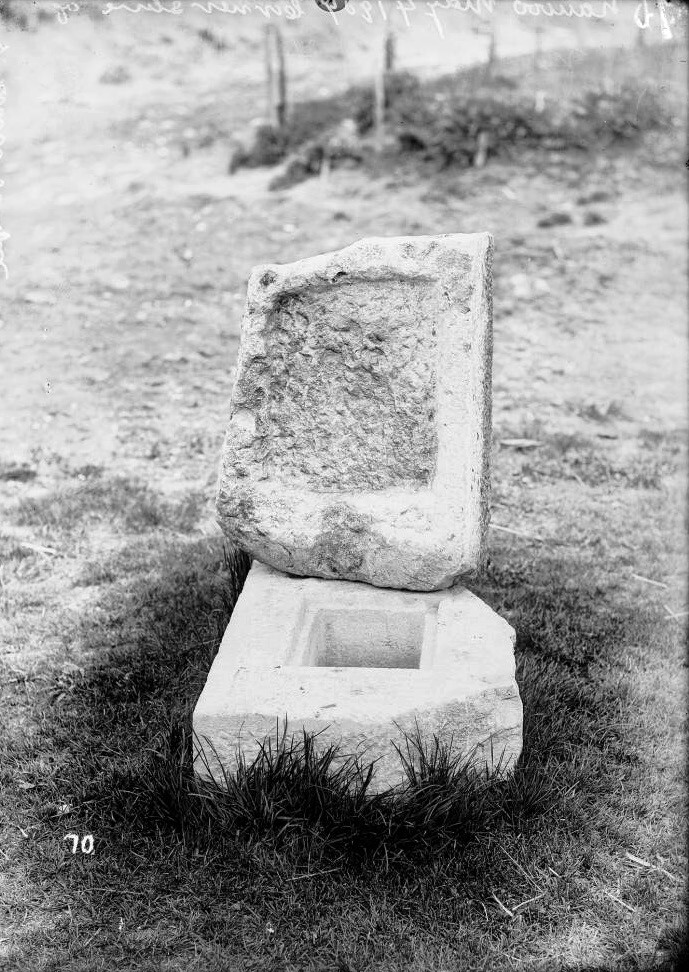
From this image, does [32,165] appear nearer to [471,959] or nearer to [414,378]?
[414,378]

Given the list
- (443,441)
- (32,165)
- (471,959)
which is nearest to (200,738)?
(471,959)

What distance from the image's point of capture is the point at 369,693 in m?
3.34

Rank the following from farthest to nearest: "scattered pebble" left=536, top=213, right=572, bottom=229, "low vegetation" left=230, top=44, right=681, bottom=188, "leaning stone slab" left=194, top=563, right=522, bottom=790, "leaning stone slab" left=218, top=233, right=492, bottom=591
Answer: "low vegetation" left=230, top=44, right=681, bottom=188, "scattered pebble" left=536, top=213, right=572, bottom=229, "leaning stone slab" left=218, top=233, right=492, bottom=591, "leaning stone slab" left=194, top=563, right=522, bottom=790

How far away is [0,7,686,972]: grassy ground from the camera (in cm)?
312

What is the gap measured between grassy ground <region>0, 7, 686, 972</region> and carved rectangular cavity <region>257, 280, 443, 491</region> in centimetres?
83

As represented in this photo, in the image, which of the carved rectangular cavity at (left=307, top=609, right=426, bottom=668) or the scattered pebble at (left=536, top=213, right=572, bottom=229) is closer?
the carved rectangular cavity at (left=307, top=609, right=426, bottom=668)

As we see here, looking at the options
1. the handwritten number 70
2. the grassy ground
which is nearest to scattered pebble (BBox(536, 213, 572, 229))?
the grassy ground

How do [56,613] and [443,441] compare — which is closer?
[443,441]

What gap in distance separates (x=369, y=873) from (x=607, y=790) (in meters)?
0.94

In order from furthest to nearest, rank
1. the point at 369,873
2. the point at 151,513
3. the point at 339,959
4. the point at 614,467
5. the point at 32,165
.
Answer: the point at 32,165
the point at 614,467
the point at 151,513
the point at 369,873
the point at 339,959

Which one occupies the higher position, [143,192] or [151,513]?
[143,192]

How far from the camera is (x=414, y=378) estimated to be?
3.90 metres

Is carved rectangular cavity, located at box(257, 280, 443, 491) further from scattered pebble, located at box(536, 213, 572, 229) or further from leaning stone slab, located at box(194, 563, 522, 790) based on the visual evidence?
scattered pebble, located at box(536, 213, 572, 229)

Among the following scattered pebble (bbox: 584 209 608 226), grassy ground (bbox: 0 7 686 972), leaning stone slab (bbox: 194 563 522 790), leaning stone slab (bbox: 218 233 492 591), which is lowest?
grassy ground (bbox: 0 7 686 972)
